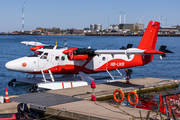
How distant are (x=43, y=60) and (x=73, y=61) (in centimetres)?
261

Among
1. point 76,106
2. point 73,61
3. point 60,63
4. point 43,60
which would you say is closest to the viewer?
point 76,106

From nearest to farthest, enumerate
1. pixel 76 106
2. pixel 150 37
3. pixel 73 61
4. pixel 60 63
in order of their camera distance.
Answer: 1. pixel 76 106
2. pixel 60 63
3. pixel 73 61
4. pixel 150 37

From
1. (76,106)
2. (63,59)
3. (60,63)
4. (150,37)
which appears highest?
(150,37)

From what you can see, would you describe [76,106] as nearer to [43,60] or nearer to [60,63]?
[43,60]

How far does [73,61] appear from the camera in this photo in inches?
889

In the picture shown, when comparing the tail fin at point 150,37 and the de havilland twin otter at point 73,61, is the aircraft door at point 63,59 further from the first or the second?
the tail fin at point 150,37

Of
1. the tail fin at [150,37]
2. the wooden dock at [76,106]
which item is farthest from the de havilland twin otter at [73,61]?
the wooden dock at [76,106]

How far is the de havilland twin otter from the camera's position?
20.4m

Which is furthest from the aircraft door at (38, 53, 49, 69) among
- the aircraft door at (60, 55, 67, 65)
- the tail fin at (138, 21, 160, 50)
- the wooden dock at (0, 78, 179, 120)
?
the tail fin at (138, 21, 160, 50)

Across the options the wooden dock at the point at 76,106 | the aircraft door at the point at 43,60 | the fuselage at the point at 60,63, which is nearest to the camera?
the wooden dock at the point at 76,106

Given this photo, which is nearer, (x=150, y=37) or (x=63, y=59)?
(x=63, y=59)

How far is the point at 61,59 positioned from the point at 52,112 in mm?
8863

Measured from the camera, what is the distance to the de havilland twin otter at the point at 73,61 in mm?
20359

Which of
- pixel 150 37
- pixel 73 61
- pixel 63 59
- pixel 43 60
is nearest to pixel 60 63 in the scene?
pixel 63 59
